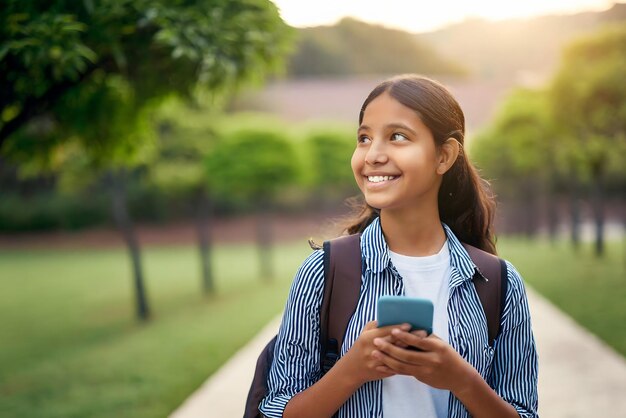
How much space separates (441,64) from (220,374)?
5742 cm

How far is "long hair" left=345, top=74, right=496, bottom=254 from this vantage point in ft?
6.05

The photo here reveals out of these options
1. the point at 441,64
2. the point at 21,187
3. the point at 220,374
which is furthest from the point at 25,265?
the point at 441,64

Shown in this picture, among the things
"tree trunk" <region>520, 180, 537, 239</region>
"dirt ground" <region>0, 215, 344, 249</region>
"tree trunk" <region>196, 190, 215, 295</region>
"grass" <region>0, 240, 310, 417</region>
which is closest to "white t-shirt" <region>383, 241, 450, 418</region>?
"grass" <region>0, 240, 310, 417</region>

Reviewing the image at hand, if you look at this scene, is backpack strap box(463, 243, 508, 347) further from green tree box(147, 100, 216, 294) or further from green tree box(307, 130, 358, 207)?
green tree box(307, 130, 358, 207)

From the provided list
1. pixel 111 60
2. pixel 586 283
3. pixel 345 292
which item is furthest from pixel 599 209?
pixel 345 292

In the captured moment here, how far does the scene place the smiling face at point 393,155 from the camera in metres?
1.78

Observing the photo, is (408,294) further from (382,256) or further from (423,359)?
(423,359)

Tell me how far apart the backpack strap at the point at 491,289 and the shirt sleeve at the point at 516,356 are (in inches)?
0.7

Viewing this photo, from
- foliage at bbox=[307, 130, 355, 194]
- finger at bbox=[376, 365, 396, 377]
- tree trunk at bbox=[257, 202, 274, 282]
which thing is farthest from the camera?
foliage at bbox=[307, 130, 355, 194]

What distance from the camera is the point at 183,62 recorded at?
582cm

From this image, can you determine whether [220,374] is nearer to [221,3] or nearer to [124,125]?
[124,125]

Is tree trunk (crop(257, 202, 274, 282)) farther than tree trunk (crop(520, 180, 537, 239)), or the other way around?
tree trunk (crop(520, 180, 537, 239))

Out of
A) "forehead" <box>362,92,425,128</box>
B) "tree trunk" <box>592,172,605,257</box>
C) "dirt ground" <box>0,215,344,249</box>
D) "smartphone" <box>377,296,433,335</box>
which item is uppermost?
"forehead" <box>362,92,425,128</box>

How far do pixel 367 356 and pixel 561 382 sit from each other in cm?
471
